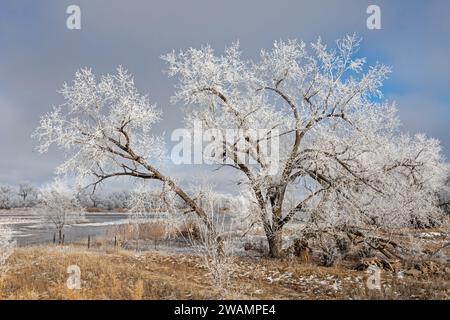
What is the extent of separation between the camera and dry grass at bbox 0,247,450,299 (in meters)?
12.1

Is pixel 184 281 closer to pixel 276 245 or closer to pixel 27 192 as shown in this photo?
pixel 276 245

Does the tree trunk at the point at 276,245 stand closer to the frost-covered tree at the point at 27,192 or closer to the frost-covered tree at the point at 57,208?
the frost-covered tree at the point at 57,208

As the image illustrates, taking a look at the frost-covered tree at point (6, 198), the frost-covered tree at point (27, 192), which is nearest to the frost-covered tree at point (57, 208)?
the frost-covered tree at point (6, 198)

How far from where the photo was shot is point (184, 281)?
14.2m

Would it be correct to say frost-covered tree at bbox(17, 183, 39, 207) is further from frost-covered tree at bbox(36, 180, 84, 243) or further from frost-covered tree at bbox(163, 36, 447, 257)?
frost-covered tree at bbox(163, 36, 447, 257)

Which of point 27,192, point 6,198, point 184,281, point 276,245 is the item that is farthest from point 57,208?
point 27,192

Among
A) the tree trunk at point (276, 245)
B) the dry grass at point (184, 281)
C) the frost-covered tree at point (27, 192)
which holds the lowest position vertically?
the dry grass at point (184, 281)

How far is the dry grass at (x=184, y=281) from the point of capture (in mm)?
12078

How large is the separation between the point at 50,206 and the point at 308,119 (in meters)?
26.2

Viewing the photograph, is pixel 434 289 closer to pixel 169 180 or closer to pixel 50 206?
pixel 169 180

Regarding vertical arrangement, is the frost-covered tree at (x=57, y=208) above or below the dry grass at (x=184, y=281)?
above

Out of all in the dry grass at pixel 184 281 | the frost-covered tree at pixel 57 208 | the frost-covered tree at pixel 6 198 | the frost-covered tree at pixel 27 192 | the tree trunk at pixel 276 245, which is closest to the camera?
the dry grass at pixel 184 281
